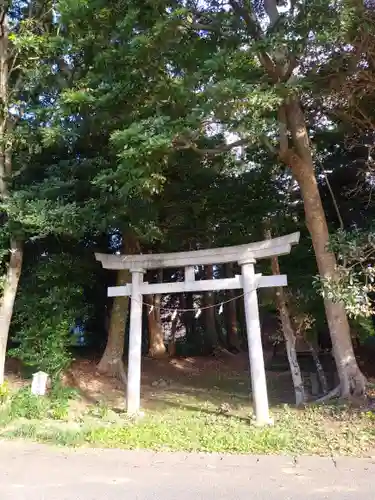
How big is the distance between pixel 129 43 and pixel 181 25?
0.92m

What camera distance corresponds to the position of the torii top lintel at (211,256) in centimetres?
702

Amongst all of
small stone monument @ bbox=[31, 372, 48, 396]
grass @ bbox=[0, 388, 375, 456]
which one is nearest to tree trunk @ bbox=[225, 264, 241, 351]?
grass @ bbox=[0, 388, 375, 456]

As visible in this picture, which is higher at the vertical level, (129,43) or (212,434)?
(129,43)

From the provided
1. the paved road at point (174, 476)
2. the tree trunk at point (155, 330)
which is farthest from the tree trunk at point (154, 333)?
the paved road at point (174, 476)

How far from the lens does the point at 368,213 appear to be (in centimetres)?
956

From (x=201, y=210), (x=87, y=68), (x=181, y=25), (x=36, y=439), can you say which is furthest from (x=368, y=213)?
(x=36, y=439)

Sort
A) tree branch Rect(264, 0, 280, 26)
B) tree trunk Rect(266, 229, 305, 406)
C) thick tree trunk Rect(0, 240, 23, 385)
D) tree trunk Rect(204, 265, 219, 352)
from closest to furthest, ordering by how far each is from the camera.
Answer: tree branch Rect(264, 0, 280, 26) < tree trunk Rect(266, 229, 305, 406) < thick tree trunk Rect(0, 240, 23, 385) < tree trunk Rect(204, 265, 219, 352)

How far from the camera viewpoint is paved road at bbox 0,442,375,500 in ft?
13.1

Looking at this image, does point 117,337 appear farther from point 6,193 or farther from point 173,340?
point 173,340

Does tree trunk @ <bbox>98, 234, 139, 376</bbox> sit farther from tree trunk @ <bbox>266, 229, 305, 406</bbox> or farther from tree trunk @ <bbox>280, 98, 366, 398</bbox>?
tree trunk @ <bbox>280, 98, 366, 398</bbox>

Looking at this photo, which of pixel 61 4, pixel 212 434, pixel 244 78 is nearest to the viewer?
pixel 212 434

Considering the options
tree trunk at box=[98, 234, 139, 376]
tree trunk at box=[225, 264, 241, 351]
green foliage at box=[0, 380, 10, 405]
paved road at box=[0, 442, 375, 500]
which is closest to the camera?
paved road at box=[0, 442, 375, 500]

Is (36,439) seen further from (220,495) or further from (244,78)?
(244,78)

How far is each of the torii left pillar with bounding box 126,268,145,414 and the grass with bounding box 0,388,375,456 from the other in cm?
32
